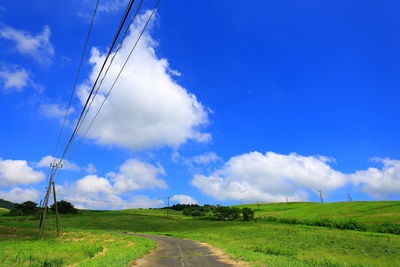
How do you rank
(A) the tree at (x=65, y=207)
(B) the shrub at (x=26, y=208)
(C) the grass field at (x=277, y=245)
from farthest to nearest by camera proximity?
(B) the shrub at (x=26, y=208)
(A) the tree at (x=65, y=207)
(C) the grass field at (x=277, y=245)

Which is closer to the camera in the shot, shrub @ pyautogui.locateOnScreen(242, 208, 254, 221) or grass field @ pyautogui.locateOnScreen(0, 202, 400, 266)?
grass field @ pyautogui.locateOnScreen(0, 202, 400, 266)

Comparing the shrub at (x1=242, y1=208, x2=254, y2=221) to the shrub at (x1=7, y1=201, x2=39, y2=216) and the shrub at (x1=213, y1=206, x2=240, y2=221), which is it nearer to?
the shrub at (x1=213, y1=206, x2=240, y2=221)

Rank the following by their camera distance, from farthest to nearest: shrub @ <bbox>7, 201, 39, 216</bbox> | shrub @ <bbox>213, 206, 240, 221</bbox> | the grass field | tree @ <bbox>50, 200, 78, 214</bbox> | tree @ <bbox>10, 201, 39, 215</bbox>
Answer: tree @ <bbox>10, 201, 39, 215</bbox> → shrub @ <bbox>7, 201, 39, 216</bbox> → tree @ <bbox>50, 200, 78, 214</bbox> → shrub @ <bbox>213, 206, 240, 221</bbox> → the grass field

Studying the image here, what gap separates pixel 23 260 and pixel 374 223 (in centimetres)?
7675

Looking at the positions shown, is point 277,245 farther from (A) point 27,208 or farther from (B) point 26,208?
(B) point 26,208

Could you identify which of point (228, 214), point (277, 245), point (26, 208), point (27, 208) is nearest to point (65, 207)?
point (27, 208)

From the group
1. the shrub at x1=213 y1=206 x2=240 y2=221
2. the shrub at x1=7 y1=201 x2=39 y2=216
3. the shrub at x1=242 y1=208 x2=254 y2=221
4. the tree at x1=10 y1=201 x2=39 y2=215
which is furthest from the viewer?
the tree at x1=10 y1=201 x2=39 y2=215

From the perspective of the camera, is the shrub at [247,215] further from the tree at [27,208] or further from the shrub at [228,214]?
the tree at [27,208]

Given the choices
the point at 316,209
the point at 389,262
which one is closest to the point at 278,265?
the point at 389,262

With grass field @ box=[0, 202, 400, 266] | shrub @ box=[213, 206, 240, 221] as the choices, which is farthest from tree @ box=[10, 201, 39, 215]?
shrub @ box=[213, 206, 240, 221]

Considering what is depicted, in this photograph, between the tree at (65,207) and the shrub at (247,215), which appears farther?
the tree at (65,207)

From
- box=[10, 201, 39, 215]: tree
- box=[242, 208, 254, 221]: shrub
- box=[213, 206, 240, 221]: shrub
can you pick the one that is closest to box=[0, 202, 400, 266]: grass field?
box=[242, 208, 254, 221]: shrub

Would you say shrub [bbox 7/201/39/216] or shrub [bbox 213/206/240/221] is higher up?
shrub [bbox 7/201/39/216]

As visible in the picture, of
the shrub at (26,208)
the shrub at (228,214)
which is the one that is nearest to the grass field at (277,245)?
the shrub at (228,214)
